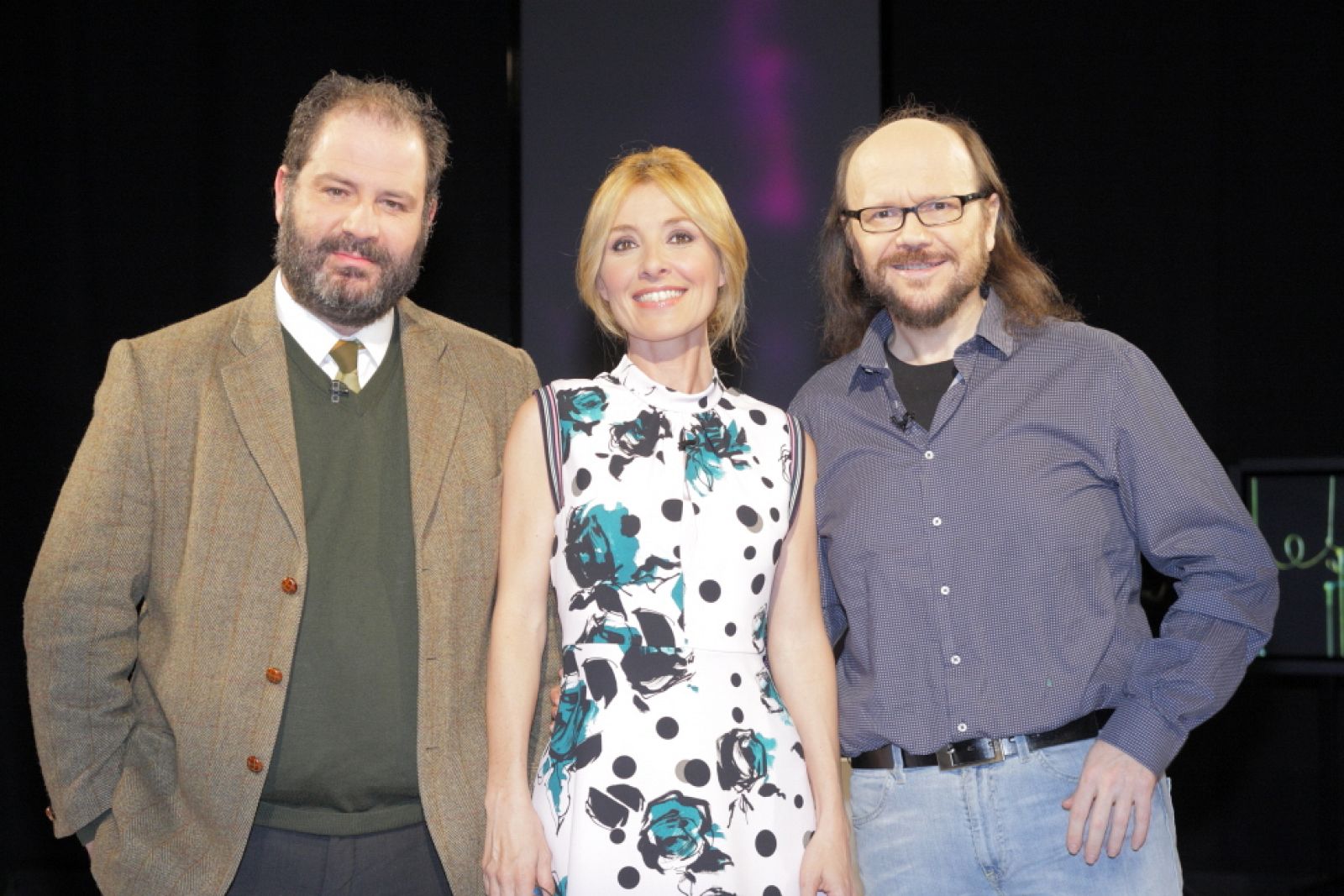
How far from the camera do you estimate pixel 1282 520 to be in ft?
13.1

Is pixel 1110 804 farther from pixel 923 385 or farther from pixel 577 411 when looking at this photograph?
pixel 577 411

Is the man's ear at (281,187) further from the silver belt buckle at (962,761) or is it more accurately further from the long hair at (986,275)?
the silver belt buckle at (962,761)

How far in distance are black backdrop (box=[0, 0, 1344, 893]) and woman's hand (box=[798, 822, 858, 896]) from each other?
237 centimetres

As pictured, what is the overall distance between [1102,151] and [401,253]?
2973 millimetres

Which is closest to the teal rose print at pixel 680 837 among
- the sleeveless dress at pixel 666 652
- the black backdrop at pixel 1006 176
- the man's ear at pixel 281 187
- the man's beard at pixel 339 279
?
the sleeveless dress at pixel 666 652

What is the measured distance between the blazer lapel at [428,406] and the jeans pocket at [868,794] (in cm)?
90

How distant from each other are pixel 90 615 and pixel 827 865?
1.25 m

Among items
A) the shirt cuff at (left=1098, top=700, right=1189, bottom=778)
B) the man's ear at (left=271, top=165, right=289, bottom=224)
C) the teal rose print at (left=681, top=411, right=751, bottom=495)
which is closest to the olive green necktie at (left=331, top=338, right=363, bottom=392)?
the man's ear at (left=271, top=165, right=289, bottom=224)

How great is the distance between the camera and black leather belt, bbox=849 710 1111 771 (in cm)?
214

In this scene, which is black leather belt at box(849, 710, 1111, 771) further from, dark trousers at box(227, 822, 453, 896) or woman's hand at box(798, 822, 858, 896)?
dark trousers at box(227, 822, 453, 896)

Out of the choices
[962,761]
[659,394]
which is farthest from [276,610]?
[962,761]

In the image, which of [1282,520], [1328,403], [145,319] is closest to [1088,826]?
[1282,520]

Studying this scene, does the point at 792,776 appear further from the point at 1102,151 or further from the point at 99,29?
the point at 99,29

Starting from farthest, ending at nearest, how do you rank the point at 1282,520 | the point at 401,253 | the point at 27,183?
the point at 27,183, the point at 1282,520, the point at 401,253
